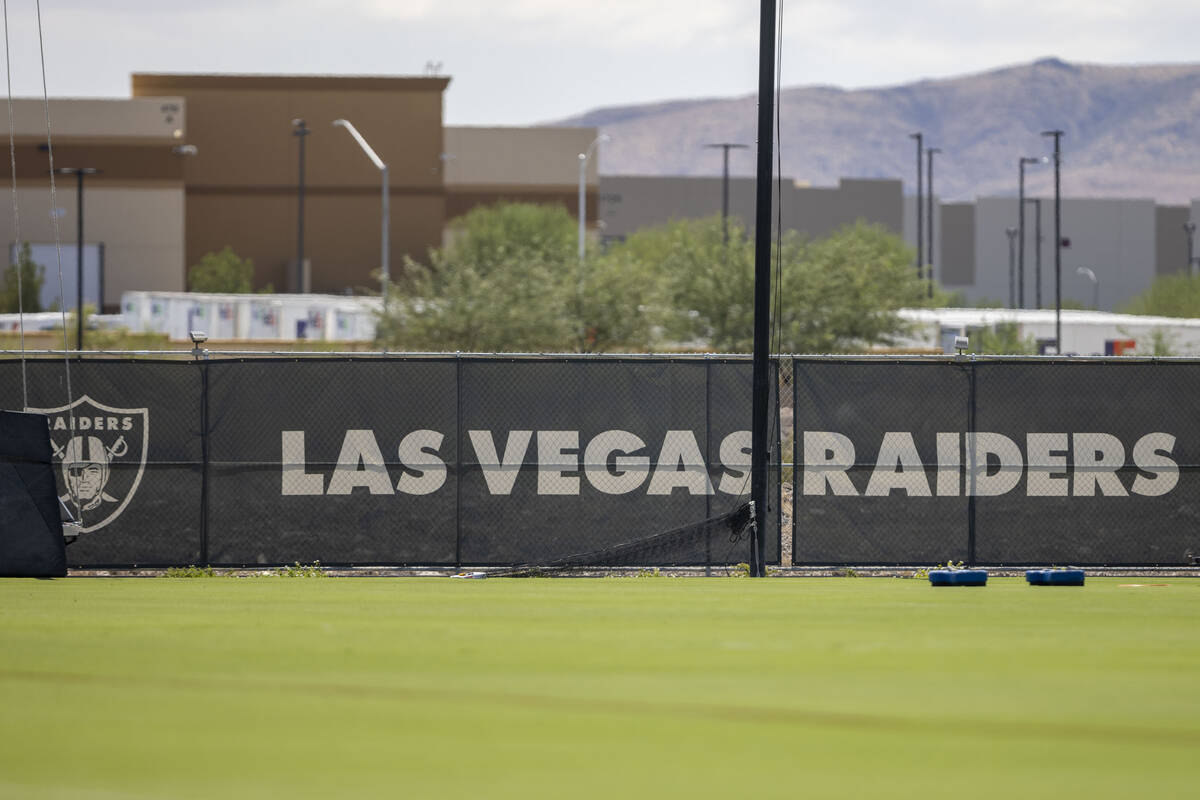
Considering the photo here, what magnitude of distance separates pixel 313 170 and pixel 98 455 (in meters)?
76.9

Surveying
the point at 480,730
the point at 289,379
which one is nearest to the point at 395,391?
the point at 289,379

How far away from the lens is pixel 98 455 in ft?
42.8

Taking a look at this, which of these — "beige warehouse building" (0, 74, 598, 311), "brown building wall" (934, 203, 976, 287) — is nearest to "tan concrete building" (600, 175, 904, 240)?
"brown building wall" (934, 203, 976, 287)

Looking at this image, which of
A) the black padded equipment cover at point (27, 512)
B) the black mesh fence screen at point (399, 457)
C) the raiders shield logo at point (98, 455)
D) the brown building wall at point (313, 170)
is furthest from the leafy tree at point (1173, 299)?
the black padded equipment cover at point (27, 512)

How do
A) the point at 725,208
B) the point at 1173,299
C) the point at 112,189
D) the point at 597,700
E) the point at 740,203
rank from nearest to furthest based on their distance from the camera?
the point at 597,700
the point at 112,189
the point at 725,208
the point at 1173,299
the point at 740,203

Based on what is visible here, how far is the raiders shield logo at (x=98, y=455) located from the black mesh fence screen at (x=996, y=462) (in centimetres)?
598

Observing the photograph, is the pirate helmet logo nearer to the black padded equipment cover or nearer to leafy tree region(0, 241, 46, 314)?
the black padded equipment cover

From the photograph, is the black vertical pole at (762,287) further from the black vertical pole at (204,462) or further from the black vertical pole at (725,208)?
the black vertical pole at (725,208)

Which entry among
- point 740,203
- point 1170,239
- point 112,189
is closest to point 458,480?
point 112,189

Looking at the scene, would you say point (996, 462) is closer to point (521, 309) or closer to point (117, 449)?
point (117, 449)

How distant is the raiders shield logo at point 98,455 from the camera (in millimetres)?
12969

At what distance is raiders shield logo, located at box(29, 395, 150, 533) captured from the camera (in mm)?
12969

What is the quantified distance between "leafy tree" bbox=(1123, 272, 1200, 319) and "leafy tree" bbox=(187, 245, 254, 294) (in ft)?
159

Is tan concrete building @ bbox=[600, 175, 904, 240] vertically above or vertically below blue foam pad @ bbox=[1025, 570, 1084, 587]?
above
